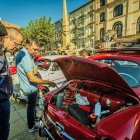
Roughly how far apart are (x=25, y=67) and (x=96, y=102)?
138 centimetres

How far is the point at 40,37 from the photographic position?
96.1 ft

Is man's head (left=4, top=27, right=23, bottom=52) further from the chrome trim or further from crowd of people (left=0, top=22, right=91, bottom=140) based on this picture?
the chrome trim

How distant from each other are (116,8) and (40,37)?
1391cm

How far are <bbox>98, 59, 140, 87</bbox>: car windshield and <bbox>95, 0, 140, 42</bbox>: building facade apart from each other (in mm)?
26213

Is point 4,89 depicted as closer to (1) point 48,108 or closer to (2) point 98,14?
(1) point 48,108

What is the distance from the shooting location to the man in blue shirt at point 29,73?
3386 mm

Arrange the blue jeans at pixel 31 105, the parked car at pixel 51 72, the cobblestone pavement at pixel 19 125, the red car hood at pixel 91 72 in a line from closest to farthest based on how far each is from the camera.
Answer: the red car hood at pixel 91 72, the blue jeans at pixel 31 105, the cobblestone pavement at pixel 19 125, the parked car at pixel 51 72

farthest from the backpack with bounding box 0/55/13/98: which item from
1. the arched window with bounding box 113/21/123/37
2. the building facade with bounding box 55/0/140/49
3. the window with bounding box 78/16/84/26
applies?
the window with bounding box 78/16/84/26

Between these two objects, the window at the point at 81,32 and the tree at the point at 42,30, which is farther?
the window at the point at 81,32

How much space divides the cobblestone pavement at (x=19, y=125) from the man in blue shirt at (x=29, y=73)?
334mm

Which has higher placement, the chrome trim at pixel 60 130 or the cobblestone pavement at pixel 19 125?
the chrome trim at pixel 60 130

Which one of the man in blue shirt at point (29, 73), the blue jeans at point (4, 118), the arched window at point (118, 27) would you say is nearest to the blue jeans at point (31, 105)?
the man in blue shirt at point (29, 73)

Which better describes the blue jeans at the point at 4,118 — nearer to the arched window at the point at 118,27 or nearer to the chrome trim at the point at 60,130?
the chrome trim at the point at 60,130

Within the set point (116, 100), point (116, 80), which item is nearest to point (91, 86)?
point (116, 100)
